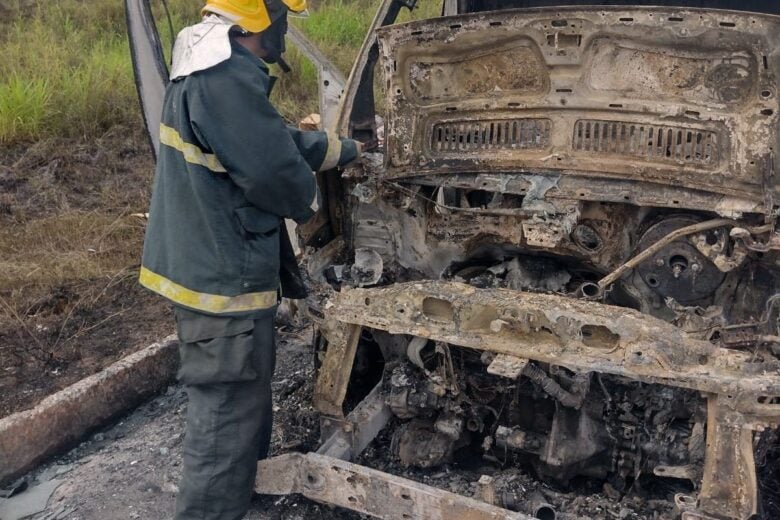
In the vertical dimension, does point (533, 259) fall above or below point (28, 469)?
above

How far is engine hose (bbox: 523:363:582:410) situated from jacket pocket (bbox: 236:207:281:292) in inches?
39.1

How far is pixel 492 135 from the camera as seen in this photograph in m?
3.18

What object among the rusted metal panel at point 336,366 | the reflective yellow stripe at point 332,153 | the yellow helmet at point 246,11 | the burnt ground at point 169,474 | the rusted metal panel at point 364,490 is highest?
the yellow helmet at point 246,11

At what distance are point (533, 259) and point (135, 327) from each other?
2528 mm

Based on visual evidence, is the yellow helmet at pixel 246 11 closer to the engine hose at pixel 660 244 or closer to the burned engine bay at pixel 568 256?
the burned engine bay at pixel 568 256

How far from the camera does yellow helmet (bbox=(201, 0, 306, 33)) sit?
2.59 m

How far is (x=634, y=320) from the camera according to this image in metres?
2.36

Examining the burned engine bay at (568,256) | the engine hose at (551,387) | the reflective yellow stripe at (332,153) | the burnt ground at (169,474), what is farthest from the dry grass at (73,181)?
the engine hose at (551,387)

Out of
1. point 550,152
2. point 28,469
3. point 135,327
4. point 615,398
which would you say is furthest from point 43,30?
point 615,398

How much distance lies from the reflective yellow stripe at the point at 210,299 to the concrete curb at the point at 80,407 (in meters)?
1.02

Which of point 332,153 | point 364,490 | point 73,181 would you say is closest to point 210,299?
point 332,153

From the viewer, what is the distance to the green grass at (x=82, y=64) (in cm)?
682

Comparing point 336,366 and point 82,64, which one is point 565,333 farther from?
point 82,64

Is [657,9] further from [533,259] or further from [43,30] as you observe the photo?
[43,30]
